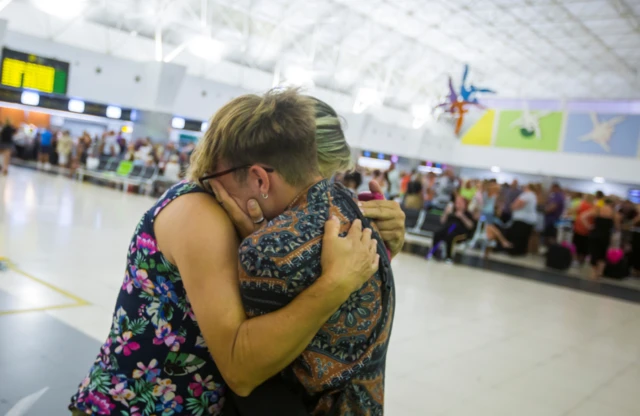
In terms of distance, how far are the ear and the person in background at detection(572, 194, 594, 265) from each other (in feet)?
41.6

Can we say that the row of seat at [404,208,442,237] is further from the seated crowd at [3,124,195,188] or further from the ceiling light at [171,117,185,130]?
the ceiling light at [171,117,185,130]

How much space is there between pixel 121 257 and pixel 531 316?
527 centimetres

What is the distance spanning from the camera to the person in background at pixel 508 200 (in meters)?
14.6

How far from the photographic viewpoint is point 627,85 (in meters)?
32.1

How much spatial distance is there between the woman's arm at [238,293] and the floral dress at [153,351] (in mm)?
114

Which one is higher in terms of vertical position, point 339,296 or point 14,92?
point 14,92

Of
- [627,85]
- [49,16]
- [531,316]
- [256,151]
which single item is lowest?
[531,316]

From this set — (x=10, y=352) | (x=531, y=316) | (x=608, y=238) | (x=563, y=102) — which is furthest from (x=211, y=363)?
(x=563, y=102)

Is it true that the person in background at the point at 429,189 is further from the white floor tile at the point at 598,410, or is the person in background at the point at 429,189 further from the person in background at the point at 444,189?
the white floor tile at the point at 598,410

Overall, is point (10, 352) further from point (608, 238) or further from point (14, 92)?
point (14, 92)

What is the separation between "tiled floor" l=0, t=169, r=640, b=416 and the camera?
3.49 meters

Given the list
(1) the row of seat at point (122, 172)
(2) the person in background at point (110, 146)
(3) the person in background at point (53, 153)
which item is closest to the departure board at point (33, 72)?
(2) the person in background at point (110, 146)

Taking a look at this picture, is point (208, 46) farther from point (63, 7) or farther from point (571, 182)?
point (571, 182)

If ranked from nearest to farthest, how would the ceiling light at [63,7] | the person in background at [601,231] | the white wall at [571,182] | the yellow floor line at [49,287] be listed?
the yellow floor line at [49,287], the person in background at [601,231], the ceiling light at [63,7], the white wall at [571,182]
